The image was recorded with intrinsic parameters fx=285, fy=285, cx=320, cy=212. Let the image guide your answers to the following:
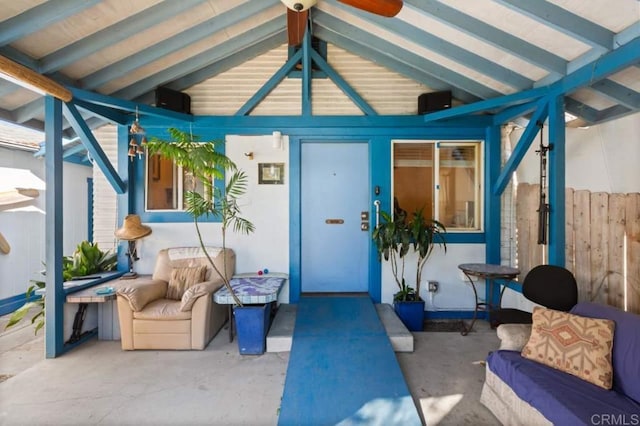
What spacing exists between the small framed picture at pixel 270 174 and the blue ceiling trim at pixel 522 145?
2.94 m

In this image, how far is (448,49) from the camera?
3033 mm

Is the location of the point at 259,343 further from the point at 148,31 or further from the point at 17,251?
the point at 17,251

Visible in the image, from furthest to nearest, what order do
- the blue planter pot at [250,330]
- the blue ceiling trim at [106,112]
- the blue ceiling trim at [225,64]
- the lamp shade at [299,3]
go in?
the blue ceiling trim at [225,64] < the blue ceiling trim at [106,112] < the blue planter pot at [250,330] < the lamp shade at [299,3]

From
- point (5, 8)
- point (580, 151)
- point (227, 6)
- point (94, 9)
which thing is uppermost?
point (227, 6)

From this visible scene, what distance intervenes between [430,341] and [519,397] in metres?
1.46

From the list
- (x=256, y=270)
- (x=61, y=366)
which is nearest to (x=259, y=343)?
(x=256, y=270)

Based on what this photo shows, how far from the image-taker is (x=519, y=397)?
186 centimetres

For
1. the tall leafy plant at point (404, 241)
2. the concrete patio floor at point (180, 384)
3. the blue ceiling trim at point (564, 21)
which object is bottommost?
the concrete patio floor at point (180, 384)

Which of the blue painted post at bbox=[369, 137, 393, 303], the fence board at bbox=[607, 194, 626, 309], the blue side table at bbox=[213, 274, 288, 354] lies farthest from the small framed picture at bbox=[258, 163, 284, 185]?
the fence board at bbox=[607, 194, 626, 309]

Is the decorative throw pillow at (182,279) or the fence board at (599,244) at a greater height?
the fence board at (599,244)

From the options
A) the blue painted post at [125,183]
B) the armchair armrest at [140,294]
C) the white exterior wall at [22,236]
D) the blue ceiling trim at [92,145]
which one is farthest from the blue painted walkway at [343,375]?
the white exterior wall at [22,236]

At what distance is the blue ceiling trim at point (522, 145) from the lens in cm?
303
